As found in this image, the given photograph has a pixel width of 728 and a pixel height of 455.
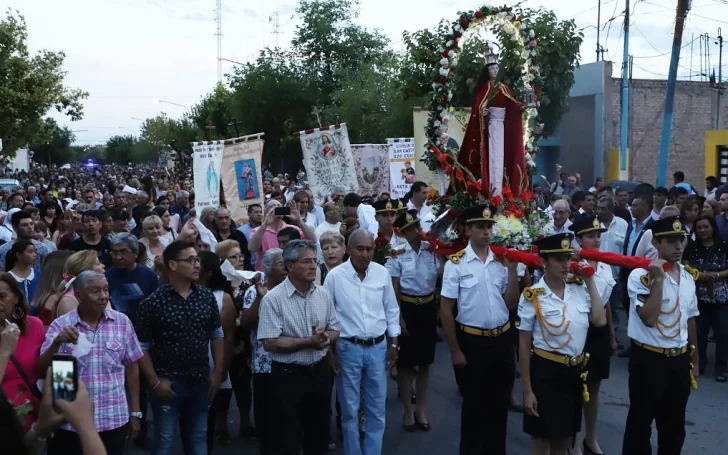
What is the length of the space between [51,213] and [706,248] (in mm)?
9901

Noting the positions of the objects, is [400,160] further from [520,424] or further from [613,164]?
[613,164]

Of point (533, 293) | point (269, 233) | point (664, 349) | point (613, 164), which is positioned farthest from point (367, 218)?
point (613, 164)

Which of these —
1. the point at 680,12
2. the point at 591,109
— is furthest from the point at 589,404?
the point at 591,109

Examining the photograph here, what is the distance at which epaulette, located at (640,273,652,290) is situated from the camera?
19.1 feet

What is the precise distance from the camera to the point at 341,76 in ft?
114

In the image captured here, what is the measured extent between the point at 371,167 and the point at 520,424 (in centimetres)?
972

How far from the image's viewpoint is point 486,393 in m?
6.55

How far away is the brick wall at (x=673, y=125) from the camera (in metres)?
30.9

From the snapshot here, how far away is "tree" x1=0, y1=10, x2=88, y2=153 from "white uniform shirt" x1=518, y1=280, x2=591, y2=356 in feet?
86.4

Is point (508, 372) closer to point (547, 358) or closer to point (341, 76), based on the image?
point (547, 358)

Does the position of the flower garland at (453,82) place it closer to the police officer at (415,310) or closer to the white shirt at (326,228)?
the police officer at (415,310)

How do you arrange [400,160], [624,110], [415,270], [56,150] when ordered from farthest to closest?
A: [56,150] → [624,110] → [400,160] → [415,270]

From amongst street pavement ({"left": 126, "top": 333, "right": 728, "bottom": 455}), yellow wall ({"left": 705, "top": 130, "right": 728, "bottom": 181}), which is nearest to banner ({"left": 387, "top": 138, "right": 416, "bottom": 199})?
street pavement ({"left": 126, "top": 333, "right": 728, "bottom": 455})

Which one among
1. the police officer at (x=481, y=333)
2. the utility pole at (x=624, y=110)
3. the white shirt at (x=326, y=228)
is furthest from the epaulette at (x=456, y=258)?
the utility pole at (x=624, y=110)
